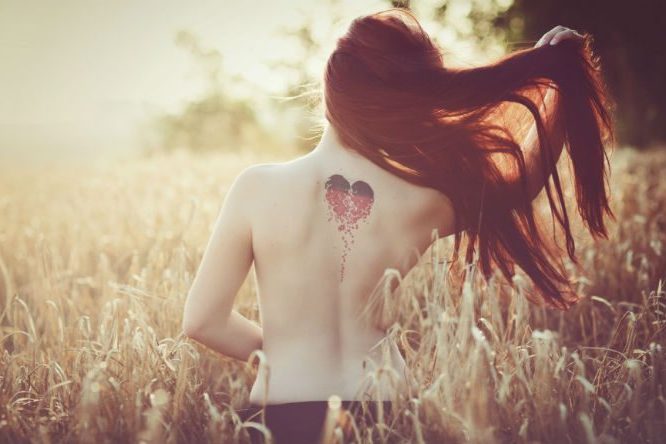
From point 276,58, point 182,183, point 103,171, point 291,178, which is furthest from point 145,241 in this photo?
point 276,58

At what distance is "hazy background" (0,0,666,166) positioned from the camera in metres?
5.57

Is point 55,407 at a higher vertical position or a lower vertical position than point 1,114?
lower

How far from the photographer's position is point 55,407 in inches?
72.9

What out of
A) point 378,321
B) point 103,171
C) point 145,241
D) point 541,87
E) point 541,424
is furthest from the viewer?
point 103,171

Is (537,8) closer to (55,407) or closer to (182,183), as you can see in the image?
(182,183)

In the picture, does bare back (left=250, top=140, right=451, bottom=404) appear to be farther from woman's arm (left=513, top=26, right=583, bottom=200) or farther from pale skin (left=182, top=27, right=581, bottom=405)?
woman's arm (left=513, top=26, right=583, bottom=200)

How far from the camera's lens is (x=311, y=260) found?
1642 mm

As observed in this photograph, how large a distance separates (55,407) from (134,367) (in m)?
0.27

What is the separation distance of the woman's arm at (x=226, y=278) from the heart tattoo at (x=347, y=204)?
0.21 meters

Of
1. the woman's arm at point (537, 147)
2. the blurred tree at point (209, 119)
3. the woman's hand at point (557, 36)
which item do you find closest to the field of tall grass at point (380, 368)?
the woman's arm at point (537, 147)

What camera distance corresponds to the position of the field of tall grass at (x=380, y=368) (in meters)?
1.52

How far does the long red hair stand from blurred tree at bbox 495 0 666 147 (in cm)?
1200

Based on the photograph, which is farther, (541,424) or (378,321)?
(378,321)

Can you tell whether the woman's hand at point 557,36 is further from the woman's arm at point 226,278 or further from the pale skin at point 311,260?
the woman's arm at point 226,278
